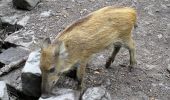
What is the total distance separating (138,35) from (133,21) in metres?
1.43

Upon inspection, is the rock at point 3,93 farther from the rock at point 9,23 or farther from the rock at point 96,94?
the rock at point 9,23

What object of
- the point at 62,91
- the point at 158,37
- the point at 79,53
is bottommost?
the point at 158,37

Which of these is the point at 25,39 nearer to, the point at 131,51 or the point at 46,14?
the point at 46,14

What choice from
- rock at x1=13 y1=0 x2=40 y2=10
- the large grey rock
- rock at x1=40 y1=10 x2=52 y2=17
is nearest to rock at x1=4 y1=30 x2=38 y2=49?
the large grey rock

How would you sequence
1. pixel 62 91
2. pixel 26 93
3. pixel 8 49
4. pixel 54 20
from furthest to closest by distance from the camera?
pixel 54 20
pixel 8 49
pixel 26 93
pixel 62 91

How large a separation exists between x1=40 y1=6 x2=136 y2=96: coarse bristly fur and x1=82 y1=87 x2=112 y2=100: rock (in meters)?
0.32

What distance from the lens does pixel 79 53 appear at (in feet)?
21.1

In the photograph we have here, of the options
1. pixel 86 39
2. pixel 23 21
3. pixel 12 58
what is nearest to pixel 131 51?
pixel 86 39

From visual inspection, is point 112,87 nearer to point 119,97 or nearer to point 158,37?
point 119,97

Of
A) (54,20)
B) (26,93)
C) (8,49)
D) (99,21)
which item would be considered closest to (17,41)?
(8,49)

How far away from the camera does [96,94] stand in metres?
6.27

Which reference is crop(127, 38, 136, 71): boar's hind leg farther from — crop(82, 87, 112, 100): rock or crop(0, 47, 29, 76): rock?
crop(0, 47, 29, 76): rock

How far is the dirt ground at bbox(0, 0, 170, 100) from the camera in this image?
6926mm

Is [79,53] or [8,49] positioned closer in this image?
[79,53]
